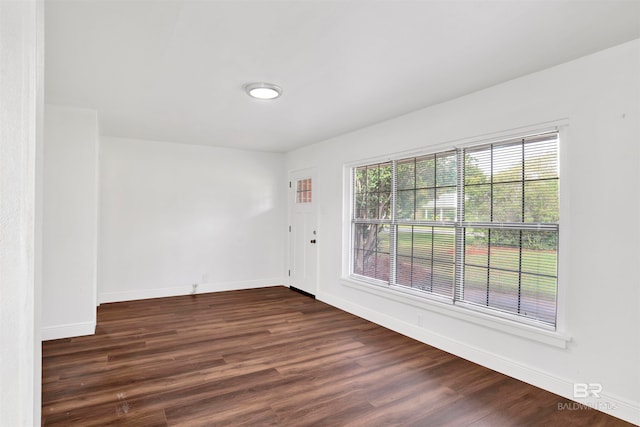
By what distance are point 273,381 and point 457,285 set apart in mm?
1882

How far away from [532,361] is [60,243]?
15.0 feet

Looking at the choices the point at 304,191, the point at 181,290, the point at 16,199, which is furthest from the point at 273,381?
the point at 304,191

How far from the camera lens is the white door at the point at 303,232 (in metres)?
5.57

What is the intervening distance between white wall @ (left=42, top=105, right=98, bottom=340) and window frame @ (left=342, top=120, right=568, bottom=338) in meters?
3.03

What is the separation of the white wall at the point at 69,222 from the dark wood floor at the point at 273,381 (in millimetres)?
284

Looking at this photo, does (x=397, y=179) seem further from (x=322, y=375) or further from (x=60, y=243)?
Result: (x=60, y=243)

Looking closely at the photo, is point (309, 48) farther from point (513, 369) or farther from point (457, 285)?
point (513, 369)

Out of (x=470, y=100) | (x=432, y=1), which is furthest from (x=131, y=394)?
(x=470, y=100)

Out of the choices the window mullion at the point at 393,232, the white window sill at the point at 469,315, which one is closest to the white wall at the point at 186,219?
the white window sill at the point at 469,315

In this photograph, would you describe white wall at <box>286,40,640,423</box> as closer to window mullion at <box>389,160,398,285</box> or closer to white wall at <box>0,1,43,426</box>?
window mullion at <box>389,160,398,285</box>

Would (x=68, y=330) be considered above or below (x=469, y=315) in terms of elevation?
below

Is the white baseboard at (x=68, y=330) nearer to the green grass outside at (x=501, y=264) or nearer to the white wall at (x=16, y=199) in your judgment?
the green grass outside at (x=501, y=264)

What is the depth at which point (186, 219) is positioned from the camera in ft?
18.5

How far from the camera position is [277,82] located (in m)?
2.93
